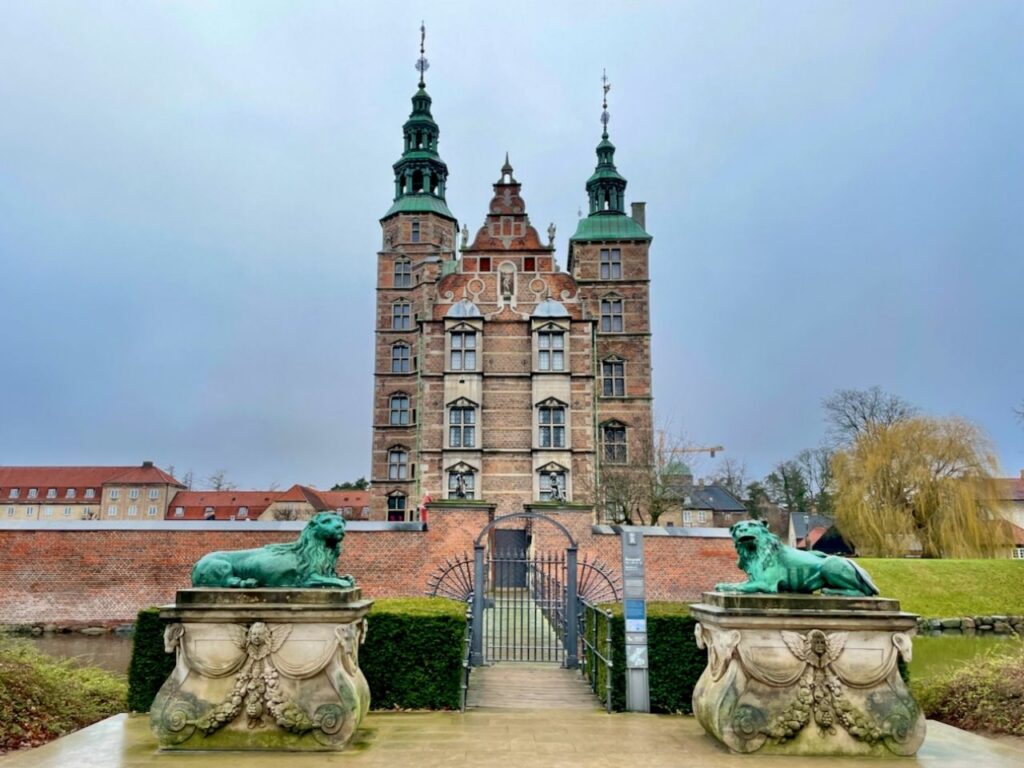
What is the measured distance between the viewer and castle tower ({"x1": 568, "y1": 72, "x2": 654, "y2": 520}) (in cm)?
3369

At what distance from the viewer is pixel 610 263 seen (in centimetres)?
3641

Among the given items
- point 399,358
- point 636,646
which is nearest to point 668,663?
point 636,646

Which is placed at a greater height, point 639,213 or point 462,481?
point 639,213

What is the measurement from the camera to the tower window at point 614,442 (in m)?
33.3

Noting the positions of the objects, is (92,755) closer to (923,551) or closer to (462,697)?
(462,697)

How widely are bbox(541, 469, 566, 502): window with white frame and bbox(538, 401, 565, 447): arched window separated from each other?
105cm

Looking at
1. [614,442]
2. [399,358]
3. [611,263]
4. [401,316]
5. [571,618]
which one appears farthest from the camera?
[401,316]

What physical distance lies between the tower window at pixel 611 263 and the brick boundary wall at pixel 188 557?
59.3 ft

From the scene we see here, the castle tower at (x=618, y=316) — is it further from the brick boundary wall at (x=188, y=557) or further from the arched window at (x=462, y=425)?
the brick boundary wall at (x=188, y=557)

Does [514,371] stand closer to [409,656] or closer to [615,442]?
[615,442]

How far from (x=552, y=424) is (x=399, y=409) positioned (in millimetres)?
9719

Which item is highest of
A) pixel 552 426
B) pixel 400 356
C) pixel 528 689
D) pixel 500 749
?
pixel 400 356

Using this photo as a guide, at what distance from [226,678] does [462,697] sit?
2.65 metres

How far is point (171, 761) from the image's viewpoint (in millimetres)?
5500
